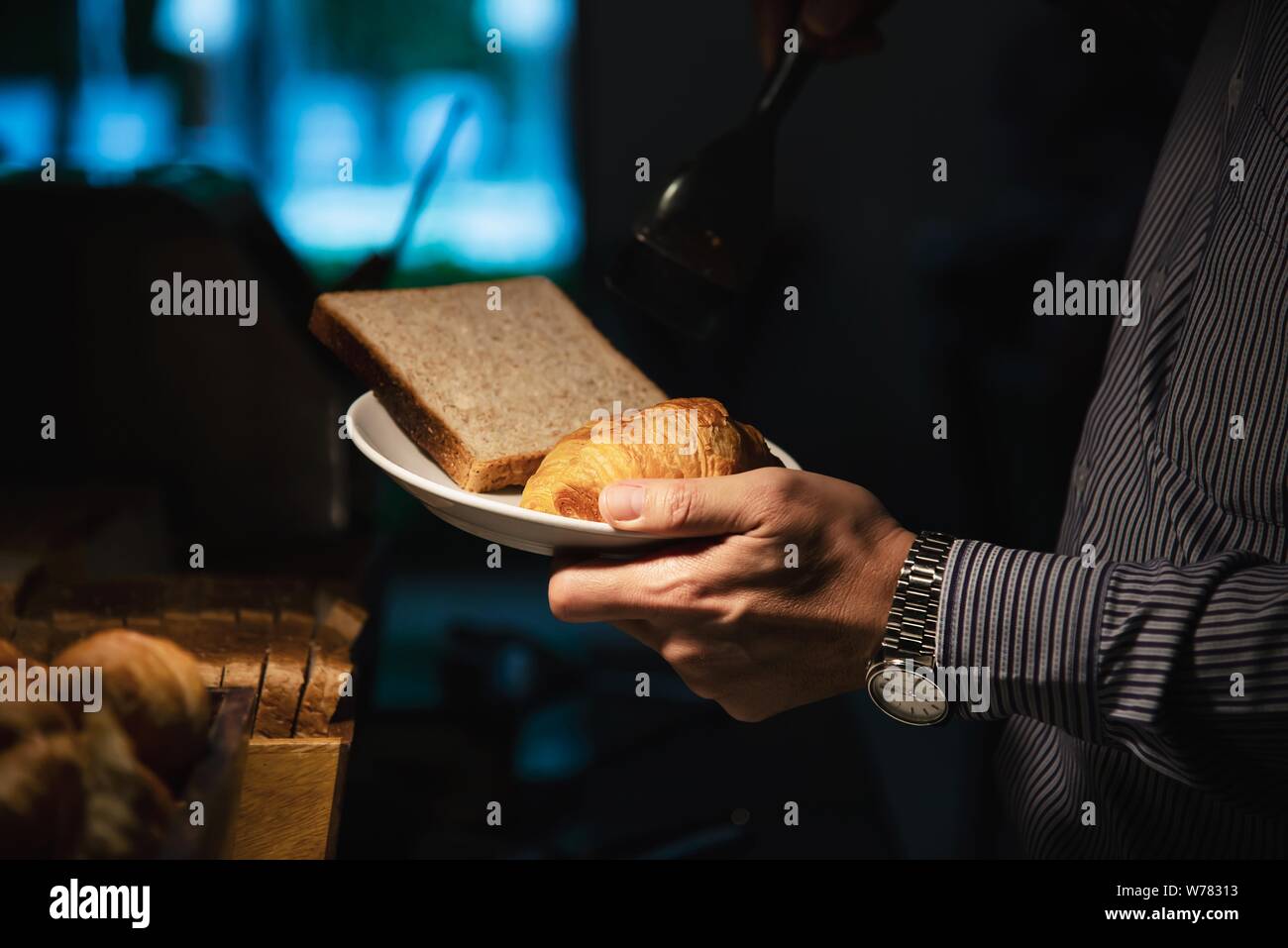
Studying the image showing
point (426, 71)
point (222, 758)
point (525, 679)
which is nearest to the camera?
point (222, 758)

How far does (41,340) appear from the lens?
Result: 1.08 metres

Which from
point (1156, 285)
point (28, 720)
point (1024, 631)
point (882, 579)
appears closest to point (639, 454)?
point (882, 579)

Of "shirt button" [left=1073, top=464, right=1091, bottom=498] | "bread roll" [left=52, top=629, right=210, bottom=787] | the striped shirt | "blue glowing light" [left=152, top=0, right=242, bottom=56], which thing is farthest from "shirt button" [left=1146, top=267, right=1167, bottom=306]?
"blue glowing light" [left=152, top=0, right=242, bottom=56]

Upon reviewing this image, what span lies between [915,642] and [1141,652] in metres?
0.17

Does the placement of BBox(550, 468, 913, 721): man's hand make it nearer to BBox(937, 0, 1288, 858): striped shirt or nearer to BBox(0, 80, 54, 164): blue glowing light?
BBox(937, 0, 1288, 858): striped shirt

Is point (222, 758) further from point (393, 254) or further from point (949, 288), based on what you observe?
point (949, 288)

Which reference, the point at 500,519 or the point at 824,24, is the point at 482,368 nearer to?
the point at 500,519

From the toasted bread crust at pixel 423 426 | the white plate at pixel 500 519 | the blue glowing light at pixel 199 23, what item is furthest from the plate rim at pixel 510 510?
the blue glowing light at pixel 199 23

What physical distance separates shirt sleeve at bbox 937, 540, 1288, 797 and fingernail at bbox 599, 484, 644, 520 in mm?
273

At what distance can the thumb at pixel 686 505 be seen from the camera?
711mm

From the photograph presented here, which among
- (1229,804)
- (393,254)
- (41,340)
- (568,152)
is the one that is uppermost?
(568,152)

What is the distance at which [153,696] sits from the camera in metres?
0.58

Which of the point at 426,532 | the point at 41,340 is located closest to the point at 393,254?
the point at 41,340
